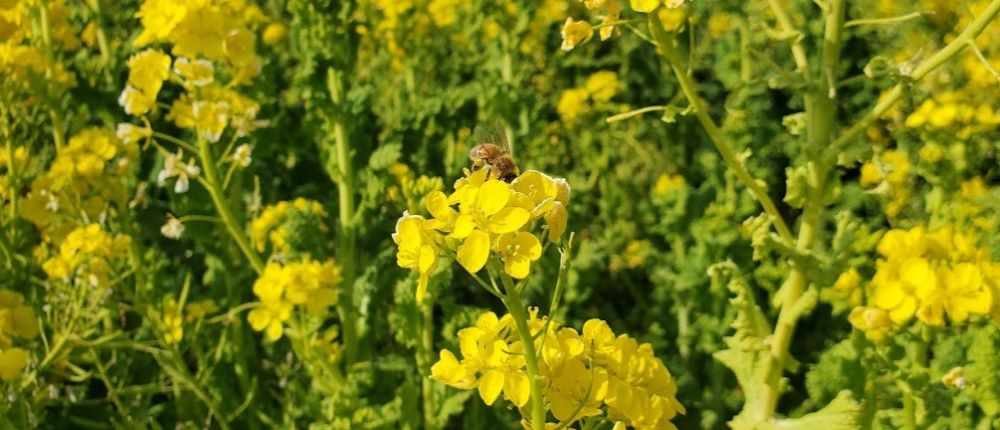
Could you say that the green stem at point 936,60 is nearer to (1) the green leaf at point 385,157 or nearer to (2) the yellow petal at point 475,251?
(2) the yellow petal at point 475,251

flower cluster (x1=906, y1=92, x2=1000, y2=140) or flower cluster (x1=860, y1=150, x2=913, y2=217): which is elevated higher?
flower cluster (x1=906, y1=92, x2=1000, y2=140)

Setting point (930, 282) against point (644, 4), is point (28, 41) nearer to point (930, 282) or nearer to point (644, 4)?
point (644, 4)

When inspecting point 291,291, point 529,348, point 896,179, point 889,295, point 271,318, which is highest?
point 529,348

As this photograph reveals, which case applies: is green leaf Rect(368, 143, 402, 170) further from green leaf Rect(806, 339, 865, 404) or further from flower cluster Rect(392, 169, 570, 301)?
flower cluster Rect(392, 169, 570, 301)

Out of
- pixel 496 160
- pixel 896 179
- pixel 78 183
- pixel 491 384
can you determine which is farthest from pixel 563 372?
pixel 896 179

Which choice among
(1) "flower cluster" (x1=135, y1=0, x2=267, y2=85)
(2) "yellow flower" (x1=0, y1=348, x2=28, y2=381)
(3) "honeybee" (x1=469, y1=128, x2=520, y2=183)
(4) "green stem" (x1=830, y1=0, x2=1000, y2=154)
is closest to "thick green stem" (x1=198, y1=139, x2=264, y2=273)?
(1) "flower cluster" (x1=135, y1=0, x2=267, y2=85)

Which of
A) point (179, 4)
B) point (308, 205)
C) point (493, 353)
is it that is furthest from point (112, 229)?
point (493, 353)

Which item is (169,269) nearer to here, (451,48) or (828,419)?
(451,48)
